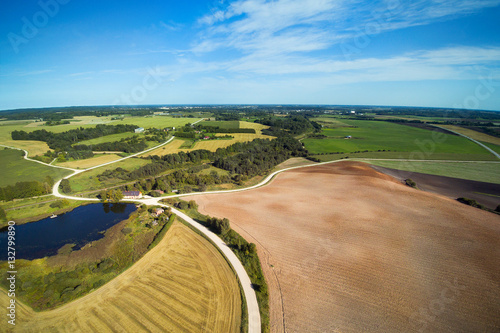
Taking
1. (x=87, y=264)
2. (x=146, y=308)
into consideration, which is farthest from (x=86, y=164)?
(x=146, y=308)

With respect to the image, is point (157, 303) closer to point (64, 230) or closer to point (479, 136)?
point (64, 230)

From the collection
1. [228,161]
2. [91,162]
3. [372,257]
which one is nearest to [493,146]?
[372,257]

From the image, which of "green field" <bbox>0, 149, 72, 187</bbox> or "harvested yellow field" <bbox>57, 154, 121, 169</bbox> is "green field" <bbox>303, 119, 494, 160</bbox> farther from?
"green field" <bbox>0, 149, 72, 187</bbox>

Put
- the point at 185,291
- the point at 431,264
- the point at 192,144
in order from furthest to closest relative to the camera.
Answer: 1. the point at 192,144
2. the point at 431,264
3. the point at 185,291

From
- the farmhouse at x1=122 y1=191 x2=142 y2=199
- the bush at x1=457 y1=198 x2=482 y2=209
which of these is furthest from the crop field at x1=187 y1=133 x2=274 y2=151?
the bush at x1=457 y1=198 x2=482 y2=209

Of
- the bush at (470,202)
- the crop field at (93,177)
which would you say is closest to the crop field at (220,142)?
the crop field at (93,177)

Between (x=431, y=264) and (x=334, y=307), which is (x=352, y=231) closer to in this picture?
(x=431, y=264)
